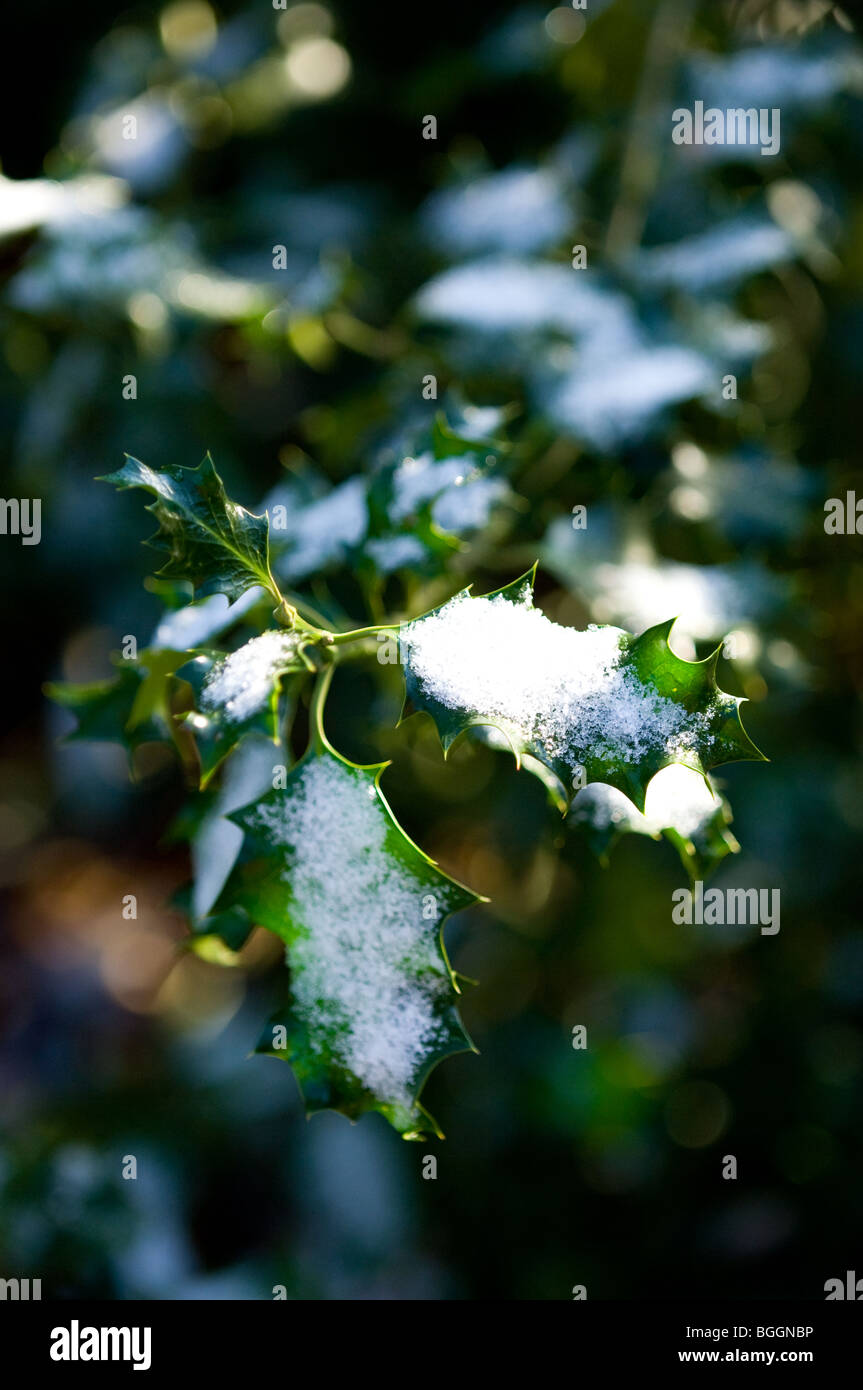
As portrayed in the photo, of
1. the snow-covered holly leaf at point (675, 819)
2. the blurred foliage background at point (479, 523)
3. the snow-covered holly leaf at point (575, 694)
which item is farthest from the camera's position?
the blurred foliage background at point (479, 523)

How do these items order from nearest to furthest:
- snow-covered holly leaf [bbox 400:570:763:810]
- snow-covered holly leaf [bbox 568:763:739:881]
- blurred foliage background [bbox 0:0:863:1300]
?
1. snow-covered holly leaf [bbox 400:570:763:810]
2. snow-covered holly leaf [bbox 568:763:739:881]
3. blurred foliage background [bbox 0:0:863:1300]

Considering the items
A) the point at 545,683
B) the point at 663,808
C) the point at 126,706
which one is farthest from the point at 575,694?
the point at 126,706

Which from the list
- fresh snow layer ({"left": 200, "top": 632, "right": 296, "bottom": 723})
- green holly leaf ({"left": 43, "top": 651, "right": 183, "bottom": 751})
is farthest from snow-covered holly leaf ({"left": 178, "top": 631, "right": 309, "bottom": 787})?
green holly leaf ({"left": 43, "top": 651, "right": 183, "bottom": 751})

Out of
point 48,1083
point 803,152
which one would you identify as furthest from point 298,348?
point 48,1083

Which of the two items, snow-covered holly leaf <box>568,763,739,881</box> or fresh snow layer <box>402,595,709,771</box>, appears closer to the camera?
fresh snow layer <box>402,595,709,771</box>

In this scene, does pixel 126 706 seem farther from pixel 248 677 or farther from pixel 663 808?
pixel 663 808

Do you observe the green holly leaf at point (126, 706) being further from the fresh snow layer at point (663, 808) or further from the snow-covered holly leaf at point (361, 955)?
the fresh snow layer at point (663, 808)

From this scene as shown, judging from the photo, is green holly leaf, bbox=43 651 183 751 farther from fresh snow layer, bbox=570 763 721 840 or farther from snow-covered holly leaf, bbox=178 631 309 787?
fresh snow layer, bbox=570 763 721 840

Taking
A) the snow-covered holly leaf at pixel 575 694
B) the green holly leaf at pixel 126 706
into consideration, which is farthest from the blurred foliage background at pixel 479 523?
the snow-covered holly leaf at pixel 575 694
